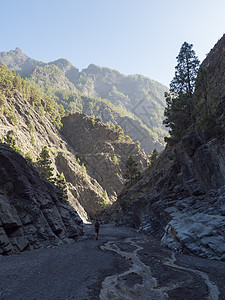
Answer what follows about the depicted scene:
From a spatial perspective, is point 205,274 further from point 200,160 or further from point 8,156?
point 8,156

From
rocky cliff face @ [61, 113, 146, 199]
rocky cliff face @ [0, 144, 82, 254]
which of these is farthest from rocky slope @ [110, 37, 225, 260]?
rocky cliff face @ [61, 113, 146, 199]

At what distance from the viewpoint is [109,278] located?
10.4 m

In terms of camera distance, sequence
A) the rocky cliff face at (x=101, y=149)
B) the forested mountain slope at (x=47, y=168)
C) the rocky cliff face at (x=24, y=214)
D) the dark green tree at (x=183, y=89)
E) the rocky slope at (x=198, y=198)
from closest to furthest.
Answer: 1. the rocky slope at (x=198, y=198)
2. the rocky cliff face at (x=24, y=214)
3. the forested mountain slope at (x=47, y=168)
4. the dark green tree at (x=183, y=89)
5. the rocky cliff face at (x=101, y=149)

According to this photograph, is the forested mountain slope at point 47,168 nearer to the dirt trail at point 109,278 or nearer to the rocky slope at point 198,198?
the dirt trail at point 109,278

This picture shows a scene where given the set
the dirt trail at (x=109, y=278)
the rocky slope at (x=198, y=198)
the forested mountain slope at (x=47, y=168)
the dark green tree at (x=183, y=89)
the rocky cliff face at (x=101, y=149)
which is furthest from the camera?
the rocky cliff face at (x=101, y=149)

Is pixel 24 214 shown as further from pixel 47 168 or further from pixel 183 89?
pixel 47 168

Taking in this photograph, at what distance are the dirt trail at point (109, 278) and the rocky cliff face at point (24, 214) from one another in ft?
12.8

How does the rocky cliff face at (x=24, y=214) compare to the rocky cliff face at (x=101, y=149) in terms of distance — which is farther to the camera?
the rocky cliff face at (x=101, y=149)

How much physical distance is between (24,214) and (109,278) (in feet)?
43.7

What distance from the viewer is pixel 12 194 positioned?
21.0 meters

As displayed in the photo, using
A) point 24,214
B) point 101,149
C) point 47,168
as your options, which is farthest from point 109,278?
point 101,149

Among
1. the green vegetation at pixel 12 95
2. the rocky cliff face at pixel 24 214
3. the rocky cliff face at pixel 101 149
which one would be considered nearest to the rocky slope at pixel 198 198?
the rocky cliff face at pixel 24 214

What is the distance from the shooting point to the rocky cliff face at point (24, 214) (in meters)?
17.3

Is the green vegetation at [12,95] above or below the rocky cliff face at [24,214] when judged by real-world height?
above
